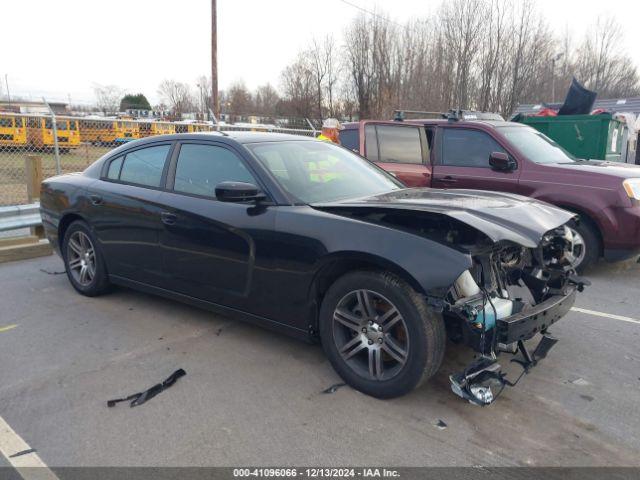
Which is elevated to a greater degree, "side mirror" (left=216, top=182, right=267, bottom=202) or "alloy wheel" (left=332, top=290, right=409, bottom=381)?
"side mirror" (left=216, top=182, right=267, bottom=202)

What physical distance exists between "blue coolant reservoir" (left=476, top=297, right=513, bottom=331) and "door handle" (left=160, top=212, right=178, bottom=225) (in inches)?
95.7

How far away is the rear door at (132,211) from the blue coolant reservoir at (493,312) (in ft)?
8.64

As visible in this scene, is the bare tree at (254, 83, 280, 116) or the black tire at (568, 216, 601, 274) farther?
the bare tree at (254, 83, 280, 116)

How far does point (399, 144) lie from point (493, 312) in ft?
15.2

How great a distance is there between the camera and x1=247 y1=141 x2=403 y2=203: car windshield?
12.4ft

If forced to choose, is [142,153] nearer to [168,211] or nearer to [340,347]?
[168,211]

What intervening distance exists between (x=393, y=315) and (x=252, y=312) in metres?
1.15

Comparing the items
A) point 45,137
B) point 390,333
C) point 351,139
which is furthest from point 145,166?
point 45,137

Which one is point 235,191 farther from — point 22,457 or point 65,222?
point 65,222

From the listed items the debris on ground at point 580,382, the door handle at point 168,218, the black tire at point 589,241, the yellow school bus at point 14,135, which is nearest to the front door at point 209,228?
the door handle at point 168,218

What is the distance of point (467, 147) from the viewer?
22.4ft

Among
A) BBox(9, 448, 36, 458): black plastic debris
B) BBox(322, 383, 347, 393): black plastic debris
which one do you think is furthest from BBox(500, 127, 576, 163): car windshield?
BBox(9, 448, 36, 458): black plastic debris

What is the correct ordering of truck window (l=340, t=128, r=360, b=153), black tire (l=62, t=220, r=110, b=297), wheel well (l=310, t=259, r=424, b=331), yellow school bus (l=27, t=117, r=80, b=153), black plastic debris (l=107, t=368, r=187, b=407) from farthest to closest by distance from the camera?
yellow school bus (l=27, t=117, r=80, b=153)
truck window (l=340, t=128, r=360, b=153)
black tire (l=62, t=220, r=110, b=297)
black plastic debris (l=107, t=368, r=187, b=407)
wheel well (l=310, t=259, r=424, b=331)

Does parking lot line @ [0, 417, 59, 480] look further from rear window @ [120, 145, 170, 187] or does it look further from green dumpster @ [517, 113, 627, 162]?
green dumpster @ [517, 113, 627, 162]
